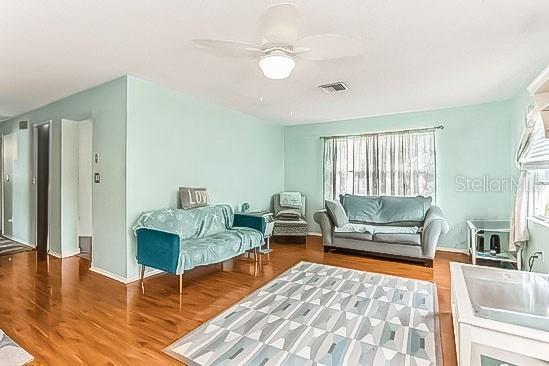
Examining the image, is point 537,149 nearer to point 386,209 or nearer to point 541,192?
point 541,192

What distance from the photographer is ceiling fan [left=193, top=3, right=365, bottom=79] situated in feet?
5.88

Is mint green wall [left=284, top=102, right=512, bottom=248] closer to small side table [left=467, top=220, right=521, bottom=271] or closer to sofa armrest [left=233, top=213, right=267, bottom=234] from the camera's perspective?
small side table [left=467, top=220, right=521, bottom=271]

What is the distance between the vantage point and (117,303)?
2.71 metres

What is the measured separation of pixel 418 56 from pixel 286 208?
147 inches

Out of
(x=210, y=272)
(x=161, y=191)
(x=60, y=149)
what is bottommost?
(x=210, y=272)

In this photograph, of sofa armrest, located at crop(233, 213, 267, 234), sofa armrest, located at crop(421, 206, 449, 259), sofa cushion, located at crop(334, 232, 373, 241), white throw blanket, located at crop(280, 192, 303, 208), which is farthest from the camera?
white throw blanket, located at crop(280, 192, 303, 208)

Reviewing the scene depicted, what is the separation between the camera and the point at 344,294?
9.52 ft

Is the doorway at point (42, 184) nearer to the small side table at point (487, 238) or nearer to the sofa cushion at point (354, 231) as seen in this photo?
the sofa cushion at point (354, 231)

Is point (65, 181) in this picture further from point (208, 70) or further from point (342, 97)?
point (342, 97)

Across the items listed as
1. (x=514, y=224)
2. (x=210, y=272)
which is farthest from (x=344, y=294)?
(x=514, y=224)

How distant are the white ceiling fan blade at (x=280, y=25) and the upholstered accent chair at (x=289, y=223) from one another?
3802 millimetres

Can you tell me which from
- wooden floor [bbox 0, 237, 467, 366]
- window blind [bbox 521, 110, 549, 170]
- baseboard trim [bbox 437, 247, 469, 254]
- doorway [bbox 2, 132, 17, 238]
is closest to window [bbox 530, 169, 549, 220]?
window blind [bbox 521, 110, 549, 170]

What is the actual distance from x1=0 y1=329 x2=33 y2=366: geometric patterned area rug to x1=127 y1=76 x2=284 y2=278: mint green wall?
130 cm

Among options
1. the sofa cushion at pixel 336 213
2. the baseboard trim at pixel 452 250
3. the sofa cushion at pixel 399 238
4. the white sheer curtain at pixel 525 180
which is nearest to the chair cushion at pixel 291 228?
the sofa cushion at pixel 336 213
